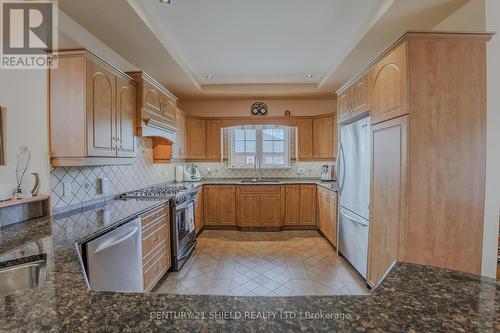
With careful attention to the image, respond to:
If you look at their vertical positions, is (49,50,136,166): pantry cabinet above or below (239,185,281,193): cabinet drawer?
above

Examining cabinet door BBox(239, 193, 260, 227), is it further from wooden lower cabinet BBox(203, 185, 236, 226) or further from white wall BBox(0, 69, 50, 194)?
white wall BBox(0, 69, 50, 194)

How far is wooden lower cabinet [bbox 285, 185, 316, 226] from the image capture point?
168 inches

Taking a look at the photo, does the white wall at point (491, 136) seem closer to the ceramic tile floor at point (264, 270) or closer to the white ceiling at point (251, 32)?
the white ceiling at point (251, 32)

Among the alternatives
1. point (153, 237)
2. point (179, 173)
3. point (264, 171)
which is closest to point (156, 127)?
point (153, 237)

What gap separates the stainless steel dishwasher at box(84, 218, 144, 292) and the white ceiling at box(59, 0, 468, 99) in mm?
1861

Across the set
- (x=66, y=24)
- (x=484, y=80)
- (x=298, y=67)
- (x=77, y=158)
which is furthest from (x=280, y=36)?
(x=77, y=158)

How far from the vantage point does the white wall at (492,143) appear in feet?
5.75

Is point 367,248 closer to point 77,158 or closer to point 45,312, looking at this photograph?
point 45,312

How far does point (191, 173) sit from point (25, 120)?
9.85 feet

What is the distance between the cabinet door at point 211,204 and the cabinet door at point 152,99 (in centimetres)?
175

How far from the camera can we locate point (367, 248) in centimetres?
240

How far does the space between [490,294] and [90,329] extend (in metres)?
1.19

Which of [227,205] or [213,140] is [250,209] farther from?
[213,140]

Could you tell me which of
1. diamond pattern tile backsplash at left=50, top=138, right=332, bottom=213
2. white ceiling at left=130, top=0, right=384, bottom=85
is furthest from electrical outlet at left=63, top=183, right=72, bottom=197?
white ceiling at left=130, top=0, right=384, bottom=85
